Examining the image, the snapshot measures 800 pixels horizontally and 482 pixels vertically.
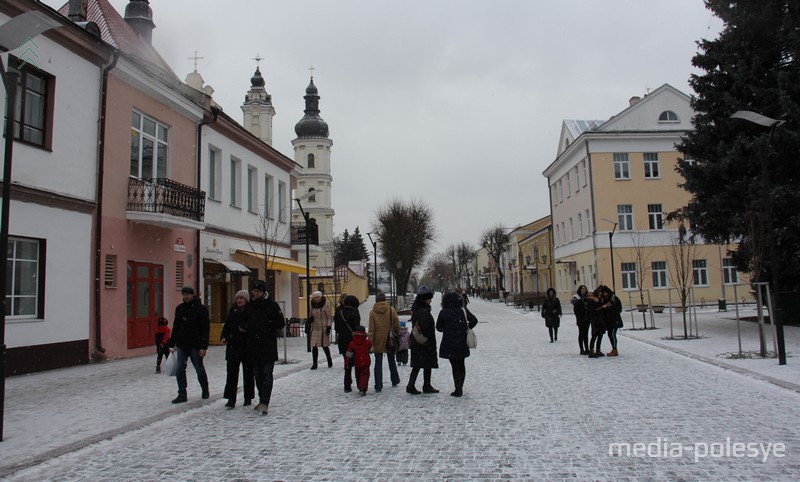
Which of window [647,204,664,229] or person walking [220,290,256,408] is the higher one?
window [647,204,664,229]

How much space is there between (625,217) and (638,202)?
1448 mm

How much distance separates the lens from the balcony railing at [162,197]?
15633 millimetres

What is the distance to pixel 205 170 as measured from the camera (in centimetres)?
2003

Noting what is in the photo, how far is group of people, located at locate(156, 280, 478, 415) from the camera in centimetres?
820

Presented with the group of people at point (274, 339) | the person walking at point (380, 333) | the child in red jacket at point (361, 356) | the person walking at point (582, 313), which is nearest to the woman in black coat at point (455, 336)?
the group of people at point (274, 339)

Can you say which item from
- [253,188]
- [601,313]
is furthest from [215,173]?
[601,313]

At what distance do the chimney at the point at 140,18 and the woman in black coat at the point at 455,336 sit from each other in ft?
64.3

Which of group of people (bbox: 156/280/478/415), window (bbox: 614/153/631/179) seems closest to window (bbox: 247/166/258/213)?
group of people (bbox: 156/280/478/415)

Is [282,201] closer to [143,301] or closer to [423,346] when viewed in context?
[143,301]

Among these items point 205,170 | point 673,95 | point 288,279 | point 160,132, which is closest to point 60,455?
point 160,132

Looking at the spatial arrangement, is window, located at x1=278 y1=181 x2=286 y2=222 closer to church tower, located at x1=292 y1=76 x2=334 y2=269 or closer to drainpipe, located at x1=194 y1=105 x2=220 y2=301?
drainpipe, located at x1=194 y1=105 x2=220 y2=301

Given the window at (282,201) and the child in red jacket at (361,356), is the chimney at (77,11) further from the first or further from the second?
the window at (282,201)

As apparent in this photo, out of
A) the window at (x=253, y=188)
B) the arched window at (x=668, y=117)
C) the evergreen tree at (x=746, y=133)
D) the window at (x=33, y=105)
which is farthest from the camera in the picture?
the arched window at (x=668, y=117)

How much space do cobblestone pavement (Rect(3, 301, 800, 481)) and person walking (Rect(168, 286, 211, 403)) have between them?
0.61 meters
